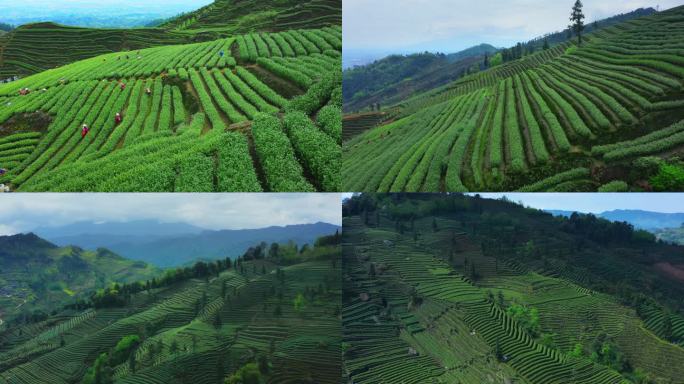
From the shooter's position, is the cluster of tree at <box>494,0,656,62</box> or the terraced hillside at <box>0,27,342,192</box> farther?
the cluster of tree at <box>494,0,656,62</box>

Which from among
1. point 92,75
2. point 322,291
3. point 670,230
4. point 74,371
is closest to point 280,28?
point 92,75

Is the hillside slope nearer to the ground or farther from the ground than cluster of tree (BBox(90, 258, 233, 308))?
farther from the ground

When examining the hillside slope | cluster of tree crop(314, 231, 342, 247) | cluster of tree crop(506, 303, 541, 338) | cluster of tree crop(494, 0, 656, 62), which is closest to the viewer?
cluster of tree crop(506, 303, 541, 338)

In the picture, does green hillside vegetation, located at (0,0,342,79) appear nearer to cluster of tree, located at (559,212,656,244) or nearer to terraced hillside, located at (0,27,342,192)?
terraced hillside, located at (0,27,342,192)

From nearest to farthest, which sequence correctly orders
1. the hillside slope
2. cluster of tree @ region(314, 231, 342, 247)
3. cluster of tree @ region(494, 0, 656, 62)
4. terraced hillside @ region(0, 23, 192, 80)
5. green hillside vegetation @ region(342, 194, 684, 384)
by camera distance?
green hillside vegetation @ region(342, 194, 684, 384)
cluster of tree @ region(314, 231, 342, 247)
cluster of tree @ region(494, 0, 656, 62)
terraced hillside @ region(0, 23, 192, 80)
the hillside slope

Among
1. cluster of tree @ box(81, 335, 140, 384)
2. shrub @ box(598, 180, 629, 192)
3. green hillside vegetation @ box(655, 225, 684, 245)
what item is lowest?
cluster of tree @ box(81, 335, 140, 384)

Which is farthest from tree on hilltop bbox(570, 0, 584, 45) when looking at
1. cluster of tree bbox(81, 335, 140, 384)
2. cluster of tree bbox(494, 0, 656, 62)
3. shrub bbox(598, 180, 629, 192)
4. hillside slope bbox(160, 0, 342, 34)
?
cluster of tree bbox(81, 335, 140, 384)

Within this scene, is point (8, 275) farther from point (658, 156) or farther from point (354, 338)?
point (658, 156)

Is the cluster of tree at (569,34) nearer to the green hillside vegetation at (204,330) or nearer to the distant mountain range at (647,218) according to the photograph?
the distant mountain range at (647,218)

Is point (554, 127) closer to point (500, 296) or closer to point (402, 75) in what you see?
point (500, 296)
